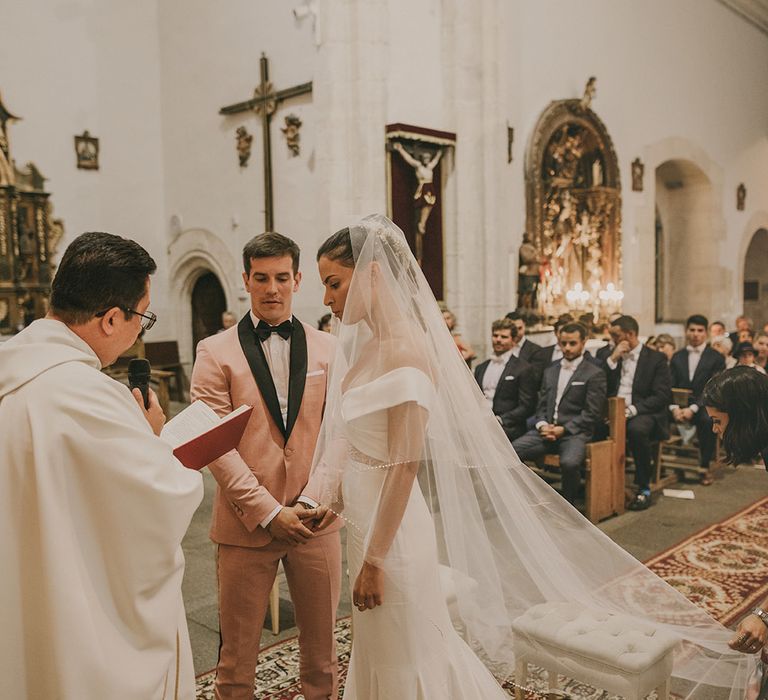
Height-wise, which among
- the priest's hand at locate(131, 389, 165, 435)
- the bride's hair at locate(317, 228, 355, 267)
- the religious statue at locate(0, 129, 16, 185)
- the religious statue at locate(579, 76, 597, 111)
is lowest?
the priest's hand at locate(131, 389, 165, 435)

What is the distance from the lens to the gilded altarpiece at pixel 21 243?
9391 mm

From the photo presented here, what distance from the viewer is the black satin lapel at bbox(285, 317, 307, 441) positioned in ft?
8.54

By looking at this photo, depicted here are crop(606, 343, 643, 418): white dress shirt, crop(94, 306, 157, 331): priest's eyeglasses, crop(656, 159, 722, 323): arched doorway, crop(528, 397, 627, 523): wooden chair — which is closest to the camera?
crop(94, 306, 157, 331): priest's eyeglasses

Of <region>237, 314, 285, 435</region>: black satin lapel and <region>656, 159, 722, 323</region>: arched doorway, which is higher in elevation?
<region>656, 159, 722, 323</region>: arched doorway

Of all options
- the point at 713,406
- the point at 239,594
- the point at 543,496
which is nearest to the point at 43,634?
the point at 239,594

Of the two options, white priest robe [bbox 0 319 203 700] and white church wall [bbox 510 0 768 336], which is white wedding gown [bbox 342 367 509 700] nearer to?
white priest robe [bbox 0 319 203 700]

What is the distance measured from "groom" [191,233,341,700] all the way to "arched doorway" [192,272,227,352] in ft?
28.6

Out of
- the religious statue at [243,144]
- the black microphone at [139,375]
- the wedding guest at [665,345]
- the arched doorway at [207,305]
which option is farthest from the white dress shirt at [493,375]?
the arched doorway at [207,305]

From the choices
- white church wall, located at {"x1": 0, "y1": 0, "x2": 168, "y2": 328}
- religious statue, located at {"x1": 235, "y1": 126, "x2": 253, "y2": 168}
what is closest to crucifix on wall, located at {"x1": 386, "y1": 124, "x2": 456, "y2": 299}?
religious statue, located at {"x1": 235, "y1": 126, "x2": 253, "y2": 168}

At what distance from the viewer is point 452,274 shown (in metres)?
8.73

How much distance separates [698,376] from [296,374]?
6022 millimetres

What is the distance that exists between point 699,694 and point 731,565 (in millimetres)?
2618

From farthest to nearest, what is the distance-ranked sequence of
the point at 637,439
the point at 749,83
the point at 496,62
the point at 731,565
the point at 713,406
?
the point at 749,83
the point at 496,62
the point at 637,439
the point at 731,565
the point at 713,406

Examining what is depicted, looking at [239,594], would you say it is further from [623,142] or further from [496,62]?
[623,142]
